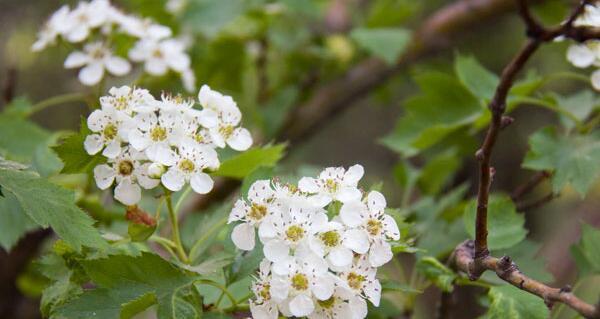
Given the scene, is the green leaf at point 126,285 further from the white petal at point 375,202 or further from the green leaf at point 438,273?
the green leaf at point 438,273

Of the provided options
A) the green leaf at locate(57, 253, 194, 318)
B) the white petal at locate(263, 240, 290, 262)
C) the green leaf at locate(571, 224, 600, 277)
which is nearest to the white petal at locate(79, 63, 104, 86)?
the green leaf at locate(57, 253, 194, 318)

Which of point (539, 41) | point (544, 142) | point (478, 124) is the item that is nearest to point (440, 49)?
point (478, 124)

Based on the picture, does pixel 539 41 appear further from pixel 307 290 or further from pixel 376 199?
pixel 307 290

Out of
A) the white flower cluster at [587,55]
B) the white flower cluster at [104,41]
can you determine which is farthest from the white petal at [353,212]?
the white flower cluster at [104,41]

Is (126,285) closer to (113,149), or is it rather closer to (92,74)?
(113,149)

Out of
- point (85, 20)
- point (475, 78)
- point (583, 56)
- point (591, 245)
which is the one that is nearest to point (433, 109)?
point (475, 78)

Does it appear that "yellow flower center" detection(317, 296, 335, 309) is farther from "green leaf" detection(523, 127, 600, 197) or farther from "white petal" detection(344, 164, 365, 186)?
"green leaf" detection(523, 127, 600, 197)

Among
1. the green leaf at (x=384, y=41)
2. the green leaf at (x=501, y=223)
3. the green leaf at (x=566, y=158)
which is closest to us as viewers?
the green leaf at (x=501, y=223)
